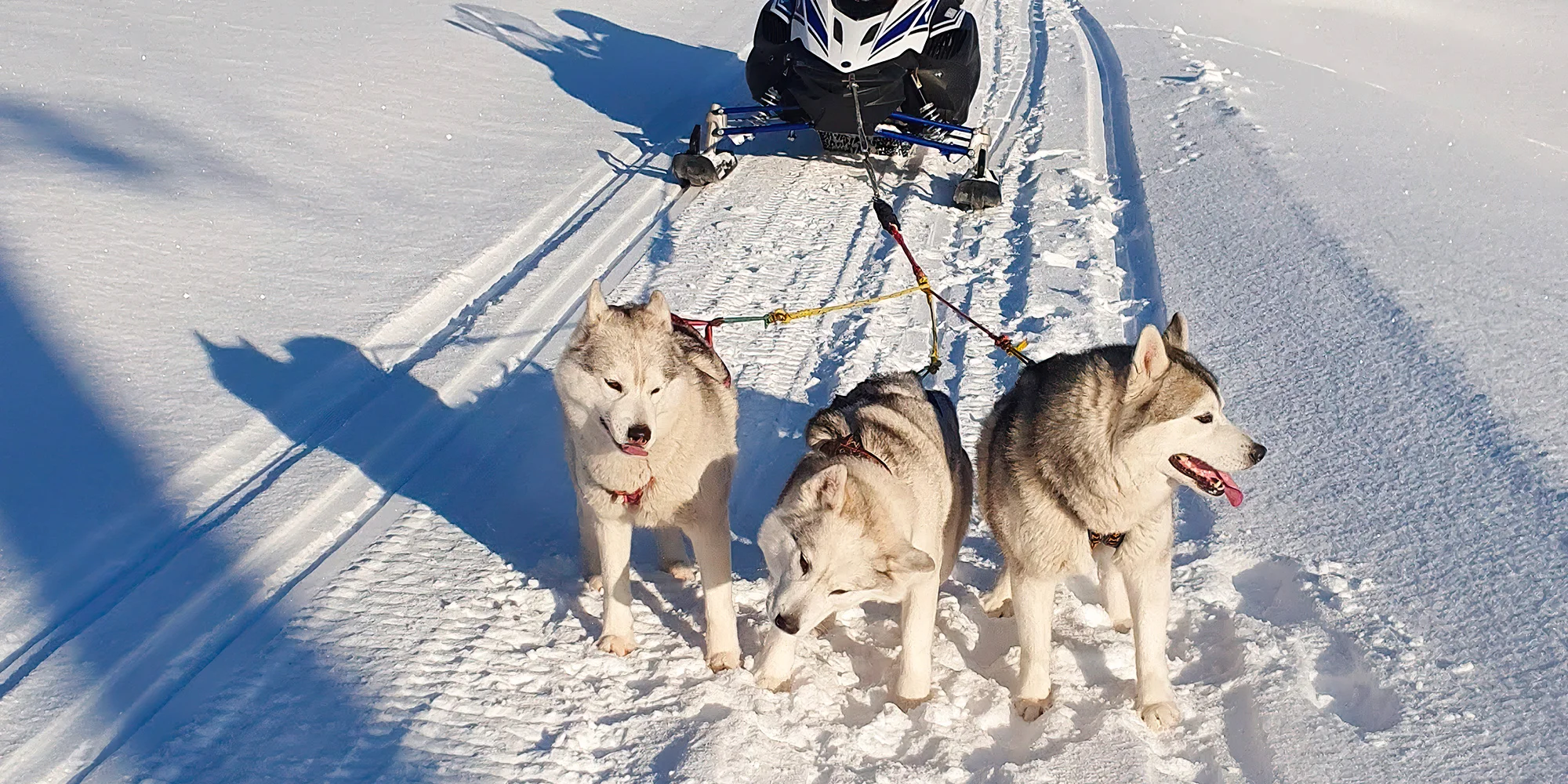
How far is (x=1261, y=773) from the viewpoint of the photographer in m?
3.36

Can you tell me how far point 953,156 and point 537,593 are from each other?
7114 millimetres

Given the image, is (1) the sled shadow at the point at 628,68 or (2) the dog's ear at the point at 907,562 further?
(1) the sled shadow at the point at 628,68

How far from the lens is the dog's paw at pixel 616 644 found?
384 cm

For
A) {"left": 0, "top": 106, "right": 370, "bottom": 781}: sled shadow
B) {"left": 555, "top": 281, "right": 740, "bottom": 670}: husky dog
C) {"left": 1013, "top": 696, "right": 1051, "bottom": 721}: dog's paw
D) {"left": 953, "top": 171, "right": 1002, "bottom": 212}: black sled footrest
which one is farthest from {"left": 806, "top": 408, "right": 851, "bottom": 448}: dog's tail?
{"left": 953, "top": 171, "right": 1002, "bottom": 212}: black sled footrest

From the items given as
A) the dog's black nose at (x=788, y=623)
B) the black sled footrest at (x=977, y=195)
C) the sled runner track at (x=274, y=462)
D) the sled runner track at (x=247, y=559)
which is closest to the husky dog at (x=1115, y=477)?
the dog's black nose at (x=788, y=623)

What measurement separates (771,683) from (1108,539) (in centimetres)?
120

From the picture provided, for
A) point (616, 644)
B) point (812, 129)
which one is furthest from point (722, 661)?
point (812, 129)

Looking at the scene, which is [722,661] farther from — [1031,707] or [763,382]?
[763,382]

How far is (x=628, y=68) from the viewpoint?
13.2 m

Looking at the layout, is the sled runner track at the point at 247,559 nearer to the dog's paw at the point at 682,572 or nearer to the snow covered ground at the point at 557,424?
the snow covered ground at the point at 557,424

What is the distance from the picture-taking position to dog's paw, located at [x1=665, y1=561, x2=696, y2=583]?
445 centimetres

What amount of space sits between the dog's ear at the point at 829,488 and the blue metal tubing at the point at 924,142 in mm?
6009

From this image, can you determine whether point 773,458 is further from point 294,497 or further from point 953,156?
point 953,156

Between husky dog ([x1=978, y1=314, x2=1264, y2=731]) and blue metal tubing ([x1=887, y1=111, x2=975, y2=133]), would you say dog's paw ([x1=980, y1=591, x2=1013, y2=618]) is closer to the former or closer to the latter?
husky dog ([x1=978, y1=314, x2=1264, y2=731])
